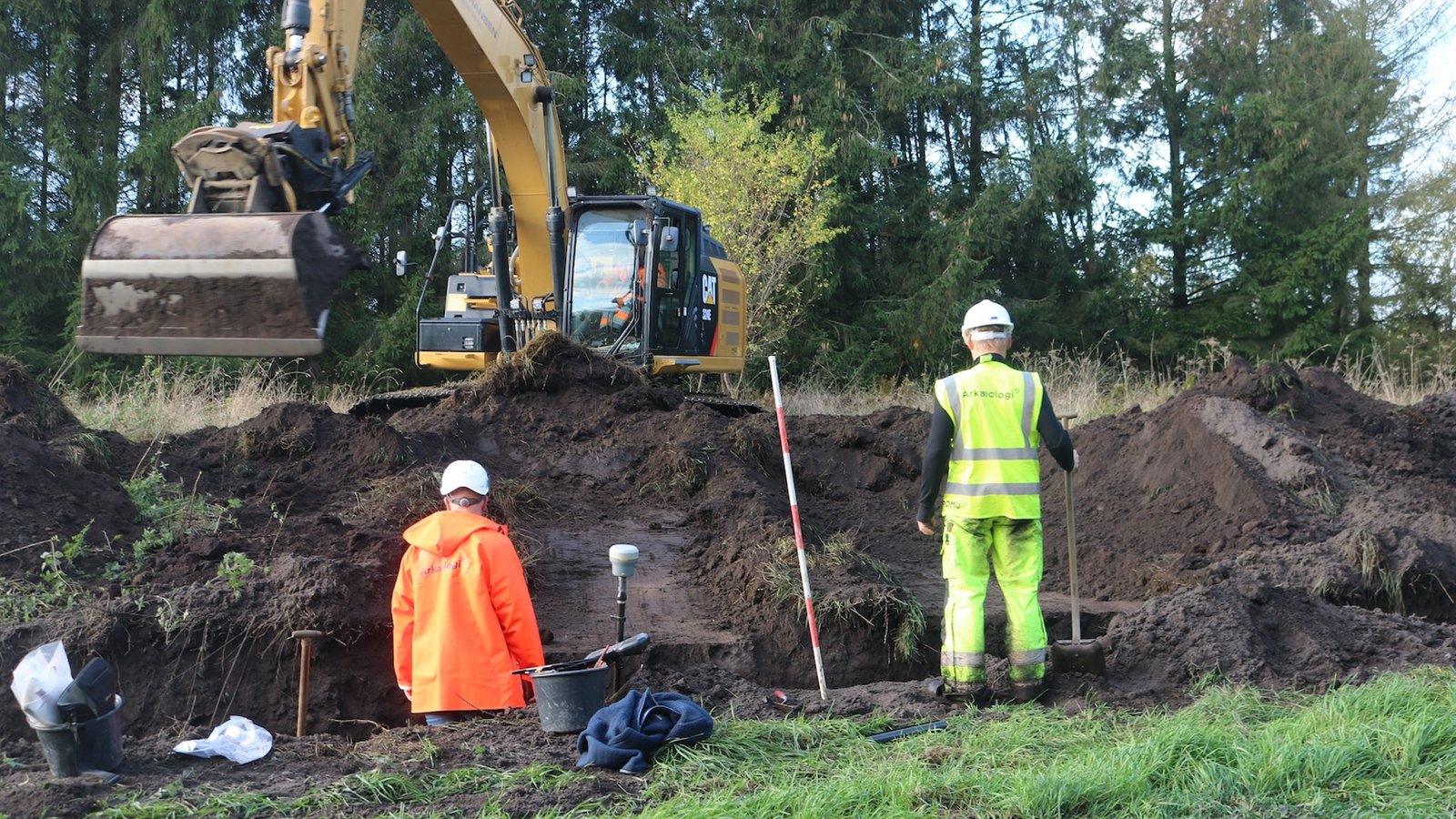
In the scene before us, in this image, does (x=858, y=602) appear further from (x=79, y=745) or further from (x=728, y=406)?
(x=728, y=406)

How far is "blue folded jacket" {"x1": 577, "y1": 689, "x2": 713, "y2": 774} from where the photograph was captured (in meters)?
4.64

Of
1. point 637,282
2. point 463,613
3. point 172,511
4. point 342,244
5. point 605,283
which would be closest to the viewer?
point 342,244

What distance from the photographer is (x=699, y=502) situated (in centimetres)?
924

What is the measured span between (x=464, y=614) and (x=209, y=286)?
1.76 m

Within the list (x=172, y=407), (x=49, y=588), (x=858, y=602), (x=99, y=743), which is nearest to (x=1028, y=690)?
(x=858, y=602)

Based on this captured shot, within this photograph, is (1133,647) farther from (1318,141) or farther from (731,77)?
(1318,141)

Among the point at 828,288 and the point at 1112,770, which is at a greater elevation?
the point at 828,288

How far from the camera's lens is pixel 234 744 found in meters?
4.77

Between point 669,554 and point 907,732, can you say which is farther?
point 669,554

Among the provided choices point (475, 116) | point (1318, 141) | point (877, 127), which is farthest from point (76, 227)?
point (1318, 141)

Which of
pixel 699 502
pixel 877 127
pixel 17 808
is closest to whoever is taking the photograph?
pixel 17 808

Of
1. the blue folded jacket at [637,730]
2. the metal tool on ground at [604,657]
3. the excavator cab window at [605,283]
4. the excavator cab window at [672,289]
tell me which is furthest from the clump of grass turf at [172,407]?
the blue folded jacket at [637,730]

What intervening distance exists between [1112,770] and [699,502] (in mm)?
5164

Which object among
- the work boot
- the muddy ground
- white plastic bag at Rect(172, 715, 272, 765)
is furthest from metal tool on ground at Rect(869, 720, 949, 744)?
white plastic bag at Rect(172, 715, 272, 765)
